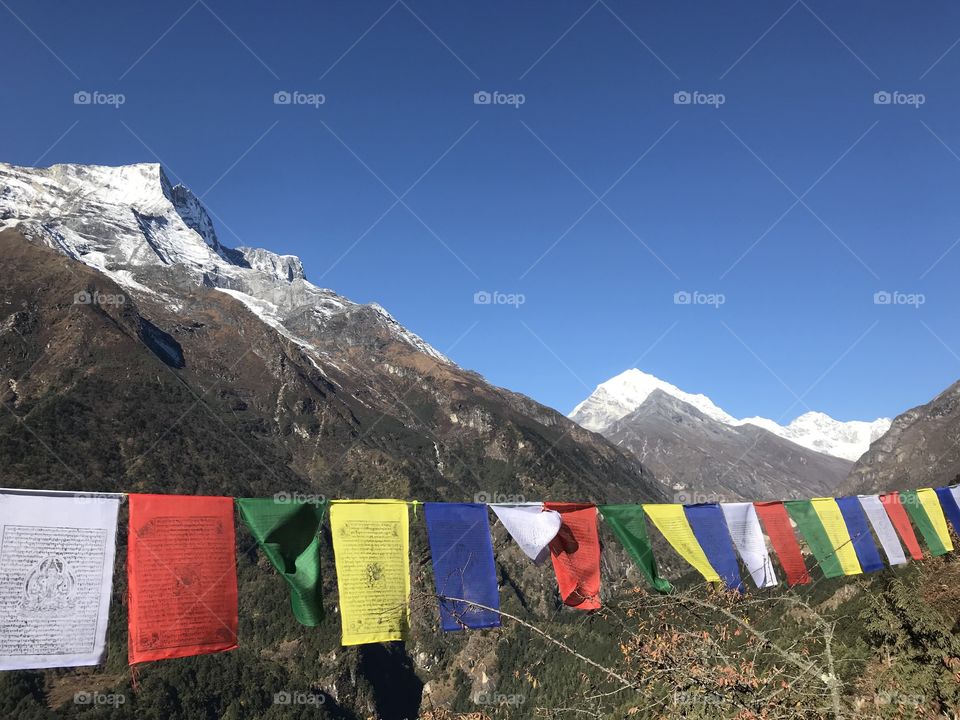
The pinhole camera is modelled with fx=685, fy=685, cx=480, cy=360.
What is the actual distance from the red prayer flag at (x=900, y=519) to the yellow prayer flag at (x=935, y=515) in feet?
2.11

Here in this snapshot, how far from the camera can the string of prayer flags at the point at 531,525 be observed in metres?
12.1

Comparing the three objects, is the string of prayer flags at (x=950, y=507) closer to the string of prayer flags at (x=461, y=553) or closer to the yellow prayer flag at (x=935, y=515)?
the yellow prayer flag at (x=935, y=515)

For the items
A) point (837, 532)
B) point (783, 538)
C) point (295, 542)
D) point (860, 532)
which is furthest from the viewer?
point (860, 532)

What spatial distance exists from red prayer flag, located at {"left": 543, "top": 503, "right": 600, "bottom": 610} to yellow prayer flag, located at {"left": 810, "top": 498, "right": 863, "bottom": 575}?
6.43 m

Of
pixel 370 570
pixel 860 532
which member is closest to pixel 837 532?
pixel 860 532

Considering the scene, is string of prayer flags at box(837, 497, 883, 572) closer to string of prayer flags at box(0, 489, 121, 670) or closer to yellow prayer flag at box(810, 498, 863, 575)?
yellow prayer flag at box(810, 498, 863, 575)

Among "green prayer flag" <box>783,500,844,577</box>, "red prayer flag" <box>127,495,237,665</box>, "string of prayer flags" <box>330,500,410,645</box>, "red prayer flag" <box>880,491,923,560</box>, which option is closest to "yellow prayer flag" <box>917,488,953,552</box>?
"red prayer flag" <box>880,491,923,560</box>

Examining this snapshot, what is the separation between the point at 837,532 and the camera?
16.5 meters

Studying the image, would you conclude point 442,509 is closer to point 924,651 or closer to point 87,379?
point 924,651

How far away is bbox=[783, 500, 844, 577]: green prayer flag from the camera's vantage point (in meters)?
15.8

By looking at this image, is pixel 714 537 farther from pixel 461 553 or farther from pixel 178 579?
pixel 178 579

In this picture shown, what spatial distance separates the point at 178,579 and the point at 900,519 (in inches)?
714

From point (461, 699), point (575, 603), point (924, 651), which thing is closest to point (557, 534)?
point (575, 603)

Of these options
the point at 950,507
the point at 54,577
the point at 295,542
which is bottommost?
the point at 54,577
